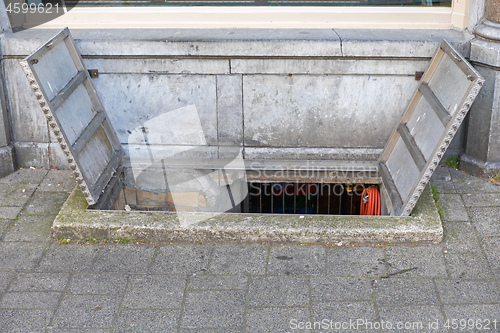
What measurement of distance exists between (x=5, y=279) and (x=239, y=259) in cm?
173

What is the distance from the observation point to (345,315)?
12.3ft

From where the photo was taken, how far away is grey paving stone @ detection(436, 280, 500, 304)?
3875mm

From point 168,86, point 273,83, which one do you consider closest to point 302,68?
point 273,83

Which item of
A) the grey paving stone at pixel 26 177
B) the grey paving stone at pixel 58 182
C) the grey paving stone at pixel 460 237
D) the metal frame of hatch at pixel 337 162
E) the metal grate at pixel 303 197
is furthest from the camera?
the metal grate at pixel 303 197

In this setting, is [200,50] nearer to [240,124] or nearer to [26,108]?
[240,124]

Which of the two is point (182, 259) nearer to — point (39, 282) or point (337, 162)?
point (39, 282)

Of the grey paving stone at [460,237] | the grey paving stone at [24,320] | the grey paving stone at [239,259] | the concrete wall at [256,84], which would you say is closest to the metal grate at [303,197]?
the concrete wall at [256,84]

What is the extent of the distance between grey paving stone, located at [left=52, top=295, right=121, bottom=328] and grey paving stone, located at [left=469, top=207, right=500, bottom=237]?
2.96m

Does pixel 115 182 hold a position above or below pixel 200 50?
below

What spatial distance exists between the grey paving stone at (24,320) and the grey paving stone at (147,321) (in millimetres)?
496

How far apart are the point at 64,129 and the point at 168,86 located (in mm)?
1223

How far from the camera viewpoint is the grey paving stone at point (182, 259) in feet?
13.9

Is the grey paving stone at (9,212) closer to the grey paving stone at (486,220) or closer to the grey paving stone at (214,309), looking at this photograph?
the grey paving stone at (214,309)

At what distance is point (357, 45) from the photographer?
17.0 feet
